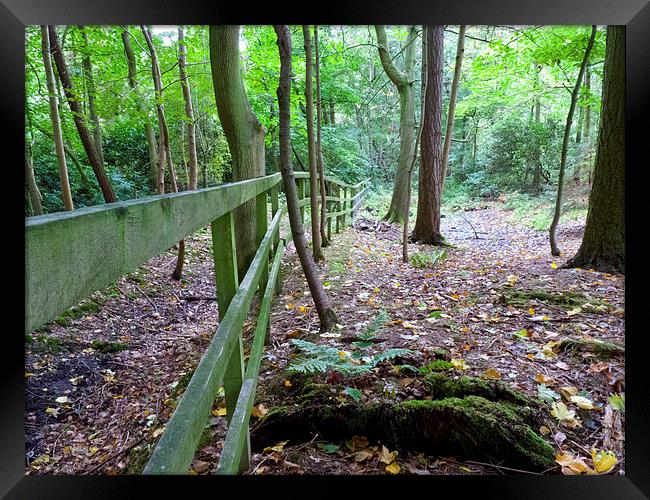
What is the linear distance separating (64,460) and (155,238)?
249 cm

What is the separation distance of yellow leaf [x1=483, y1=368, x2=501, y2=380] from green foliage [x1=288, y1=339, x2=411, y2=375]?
1.37ft

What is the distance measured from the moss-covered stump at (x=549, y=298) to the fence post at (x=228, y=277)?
254 cm

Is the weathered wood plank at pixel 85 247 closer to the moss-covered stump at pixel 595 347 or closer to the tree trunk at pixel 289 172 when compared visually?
the tree trunk at pixel 289 172

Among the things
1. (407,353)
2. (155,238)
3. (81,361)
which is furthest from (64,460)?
(155,238)

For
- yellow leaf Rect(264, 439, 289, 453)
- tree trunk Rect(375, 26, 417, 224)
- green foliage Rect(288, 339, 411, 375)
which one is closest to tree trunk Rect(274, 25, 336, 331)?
green foliage Rect(288, 339, 411, 375)

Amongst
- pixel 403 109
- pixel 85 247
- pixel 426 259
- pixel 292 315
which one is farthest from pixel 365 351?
pixel 403 109

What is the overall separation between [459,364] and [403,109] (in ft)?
23.5

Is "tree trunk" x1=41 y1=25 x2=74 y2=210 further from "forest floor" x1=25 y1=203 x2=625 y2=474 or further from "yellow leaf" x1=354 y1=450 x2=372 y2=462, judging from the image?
"yellow leaf" x1=354 y1=450 x2=372 y2=462

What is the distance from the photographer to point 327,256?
502cm

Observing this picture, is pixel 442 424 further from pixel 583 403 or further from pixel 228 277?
pixel 228 277

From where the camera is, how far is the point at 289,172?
267 cm

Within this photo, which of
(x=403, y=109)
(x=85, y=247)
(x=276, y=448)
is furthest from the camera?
(x=403, y=109)

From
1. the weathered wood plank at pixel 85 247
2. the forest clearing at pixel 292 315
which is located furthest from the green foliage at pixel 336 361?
the weathered wood plank at pixel 85 247

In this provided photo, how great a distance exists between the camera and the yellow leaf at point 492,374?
2.11 meters
